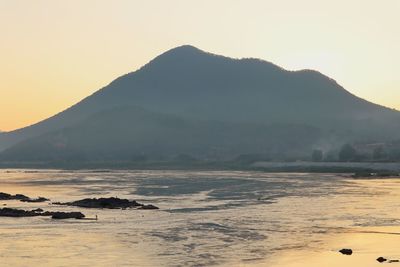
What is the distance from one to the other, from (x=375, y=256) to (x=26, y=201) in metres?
48.2

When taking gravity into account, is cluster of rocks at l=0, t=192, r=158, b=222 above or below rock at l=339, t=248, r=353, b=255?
above

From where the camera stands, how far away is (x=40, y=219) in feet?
179

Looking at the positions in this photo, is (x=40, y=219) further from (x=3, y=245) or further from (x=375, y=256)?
(x=375, y=256)

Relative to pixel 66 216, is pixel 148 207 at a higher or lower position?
higher

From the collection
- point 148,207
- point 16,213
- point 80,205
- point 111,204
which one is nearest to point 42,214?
point 16,213

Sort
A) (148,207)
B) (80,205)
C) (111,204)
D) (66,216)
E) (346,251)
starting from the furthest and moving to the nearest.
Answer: (80,205) → (111,204) → (148,207) → (66,216) → (346,251)

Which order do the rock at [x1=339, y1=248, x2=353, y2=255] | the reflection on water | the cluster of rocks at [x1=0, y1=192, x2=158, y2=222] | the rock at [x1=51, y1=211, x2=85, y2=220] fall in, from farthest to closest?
the cluster of rocks at [x1=0, y1=192, x2=158, y2=222] < the rock at [x1=51, y1=211, x2=85, y2=220] < the rock at [x1=339, y1=248, x2=353, y2=255] < the reflection on water

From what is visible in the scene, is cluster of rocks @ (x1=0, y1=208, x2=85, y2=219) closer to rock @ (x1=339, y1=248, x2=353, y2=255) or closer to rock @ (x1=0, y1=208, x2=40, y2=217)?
rock @ (x1=0, y1=208, x2=40, y2=217)

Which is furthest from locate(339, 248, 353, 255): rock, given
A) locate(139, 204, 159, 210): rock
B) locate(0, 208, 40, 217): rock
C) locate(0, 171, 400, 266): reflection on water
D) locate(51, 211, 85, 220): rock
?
locate(139, 204, 159, 210): rock

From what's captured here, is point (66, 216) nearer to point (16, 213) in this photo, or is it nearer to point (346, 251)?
point (16, 213)

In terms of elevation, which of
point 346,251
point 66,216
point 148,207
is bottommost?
point 346,251

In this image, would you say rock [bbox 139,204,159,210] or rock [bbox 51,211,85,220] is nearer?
rock [bbox 51,211,85,220]

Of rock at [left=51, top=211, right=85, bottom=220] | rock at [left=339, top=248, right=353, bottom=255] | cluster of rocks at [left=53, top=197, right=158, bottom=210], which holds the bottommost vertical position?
rock at [left=339, top=248, right=353, bottom=255]

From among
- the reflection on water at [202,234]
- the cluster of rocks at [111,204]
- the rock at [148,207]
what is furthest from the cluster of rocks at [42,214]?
the rock at [148,207]
